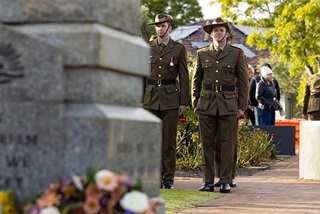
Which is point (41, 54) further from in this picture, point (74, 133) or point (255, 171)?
point (255, 171)

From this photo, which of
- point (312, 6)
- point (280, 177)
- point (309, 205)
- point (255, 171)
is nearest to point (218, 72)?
point (309, 205)

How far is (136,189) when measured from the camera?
526 cm

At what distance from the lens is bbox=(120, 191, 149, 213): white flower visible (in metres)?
5.06

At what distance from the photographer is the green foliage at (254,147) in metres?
17.3

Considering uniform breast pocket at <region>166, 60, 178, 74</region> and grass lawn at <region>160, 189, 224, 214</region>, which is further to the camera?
uniform breast pocket at <region>166, 60, 178, 74</region>

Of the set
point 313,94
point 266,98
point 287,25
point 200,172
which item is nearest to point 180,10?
point 287,25

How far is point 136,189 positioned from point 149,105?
7.01 metres

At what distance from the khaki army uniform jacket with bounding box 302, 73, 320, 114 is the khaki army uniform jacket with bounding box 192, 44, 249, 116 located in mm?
5937

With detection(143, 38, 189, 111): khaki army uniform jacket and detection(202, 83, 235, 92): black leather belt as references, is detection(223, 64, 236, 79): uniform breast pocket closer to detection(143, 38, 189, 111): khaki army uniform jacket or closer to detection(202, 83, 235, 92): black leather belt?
detection(202, 83, 235, 92): black leather belt

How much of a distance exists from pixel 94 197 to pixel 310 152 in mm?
10484

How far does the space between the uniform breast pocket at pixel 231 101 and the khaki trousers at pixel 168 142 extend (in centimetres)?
68

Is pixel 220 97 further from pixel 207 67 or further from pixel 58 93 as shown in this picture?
pixel 58 93

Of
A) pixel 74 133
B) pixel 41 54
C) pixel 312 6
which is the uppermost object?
pixel 312 6

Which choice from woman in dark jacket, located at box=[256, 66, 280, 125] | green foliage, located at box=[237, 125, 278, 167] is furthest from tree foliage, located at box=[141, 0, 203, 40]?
green foliage, located at box=[237, 125, 278, 167]
